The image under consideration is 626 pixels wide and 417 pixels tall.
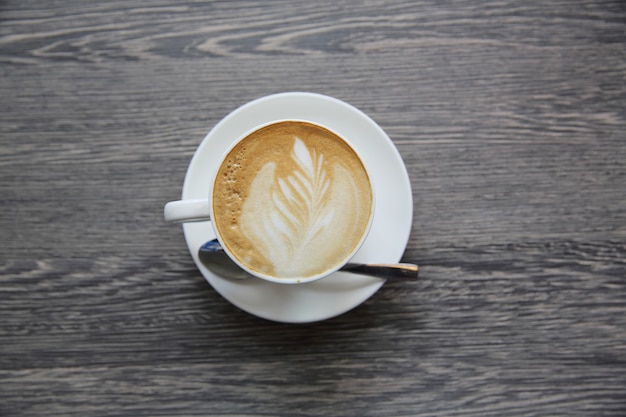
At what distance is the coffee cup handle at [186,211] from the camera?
0.84 metres

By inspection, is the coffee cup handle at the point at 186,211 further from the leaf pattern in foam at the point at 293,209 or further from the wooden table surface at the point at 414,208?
the wooden table surface at the point at 414,208

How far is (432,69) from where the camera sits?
109cm

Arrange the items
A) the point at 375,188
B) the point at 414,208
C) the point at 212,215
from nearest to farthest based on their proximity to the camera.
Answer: the point at 212,215 < the point at 375,188 < the point at 414,208

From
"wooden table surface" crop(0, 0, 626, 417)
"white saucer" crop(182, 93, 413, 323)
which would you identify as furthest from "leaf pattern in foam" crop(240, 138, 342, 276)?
"wooden table surface" crop(0, 0, 626, 417)

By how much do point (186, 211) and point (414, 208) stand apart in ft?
1.48

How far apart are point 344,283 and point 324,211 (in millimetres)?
159

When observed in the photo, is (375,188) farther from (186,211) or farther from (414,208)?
(186,211)

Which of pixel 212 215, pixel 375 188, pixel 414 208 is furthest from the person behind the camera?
pixel 414 208

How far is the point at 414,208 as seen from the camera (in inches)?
42.1

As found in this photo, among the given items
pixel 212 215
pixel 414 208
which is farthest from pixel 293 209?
pixel 414 208

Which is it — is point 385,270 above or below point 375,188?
below

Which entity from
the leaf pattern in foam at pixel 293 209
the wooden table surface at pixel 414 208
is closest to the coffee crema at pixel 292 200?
the leaf pattern in foam at pixel 293 209

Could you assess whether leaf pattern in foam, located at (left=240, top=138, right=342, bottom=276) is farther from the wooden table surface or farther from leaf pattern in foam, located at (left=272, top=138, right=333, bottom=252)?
the wooden table surface

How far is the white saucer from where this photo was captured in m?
0.94
